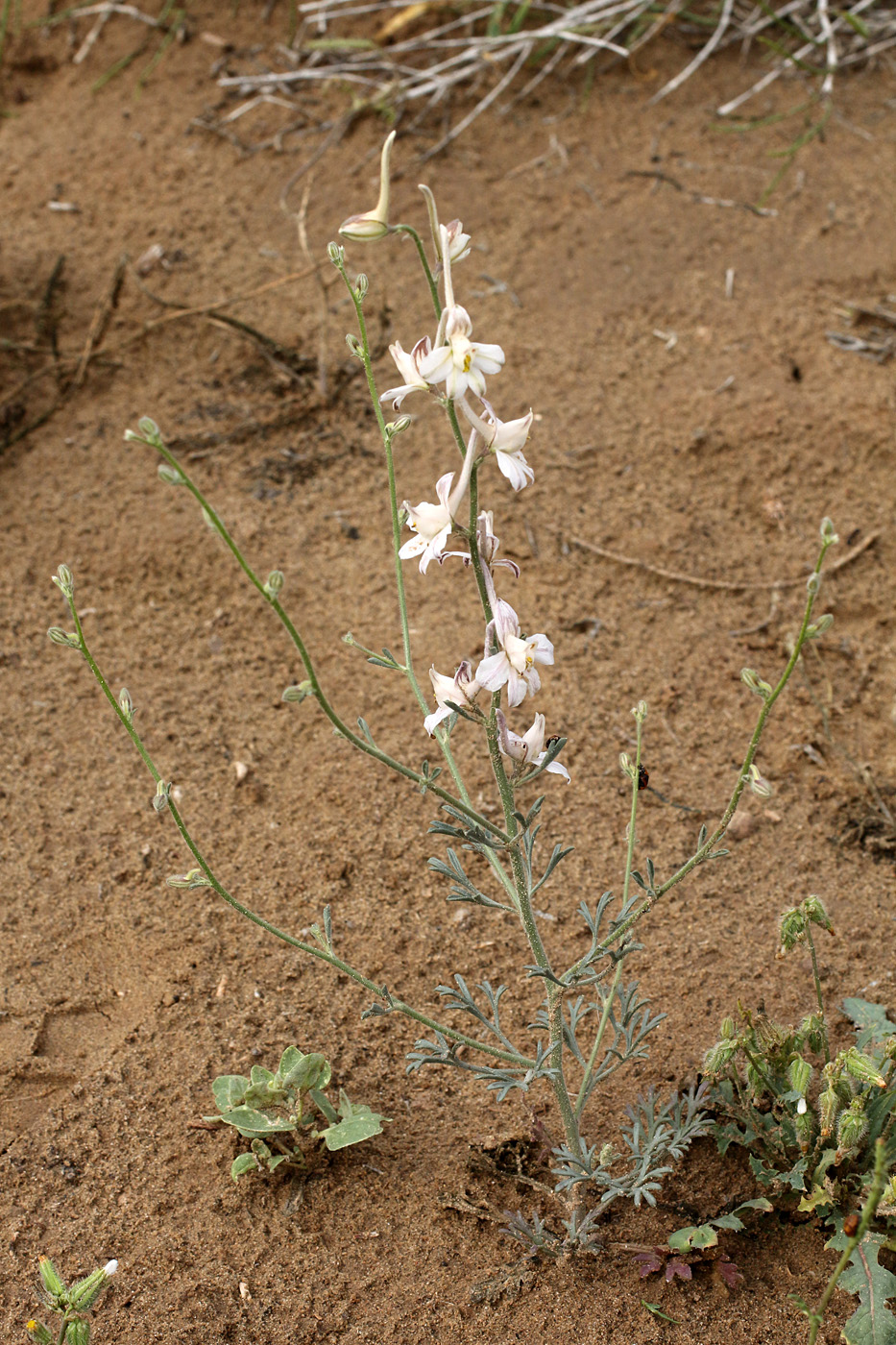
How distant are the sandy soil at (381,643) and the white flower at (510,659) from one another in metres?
1.08

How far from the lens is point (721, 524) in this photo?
3.43m

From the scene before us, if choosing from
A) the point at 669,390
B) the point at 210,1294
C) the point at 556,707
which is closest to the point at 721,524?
the point at 669,390

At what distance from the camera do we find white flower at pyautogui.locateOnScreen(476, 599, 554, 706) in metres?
1.53

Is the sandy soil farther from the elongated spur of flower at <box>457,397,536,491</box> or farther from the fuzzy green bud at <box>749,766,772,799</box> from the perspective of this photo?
the elongated spur of flower at <box>457,397,536,491</box>

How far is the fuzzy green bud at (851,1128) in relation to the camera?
72.6 inches

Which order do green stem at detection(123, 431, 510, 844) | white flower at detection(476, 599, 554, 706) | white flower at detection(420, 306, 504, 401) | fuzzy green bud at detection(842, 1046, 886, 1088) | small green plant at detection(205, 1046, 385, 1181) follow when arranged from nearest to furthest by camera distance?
green stem at detection(123, 431, 510, 844) < white flower at detection(420, 306, 504, 401) < white flower at detection(476, 599, 554, 706) < fuzzy green bud at detection(842, 1046, 886, 1088) < small green plant at detection(205, 1046, 385, 1181)

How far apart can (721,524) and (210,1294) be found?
2.47 metres

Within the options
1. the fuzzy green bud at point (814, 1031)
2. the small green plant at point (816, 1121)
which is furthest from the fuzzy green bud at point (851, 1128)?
the fuzzy green bud at point (814, 1031)

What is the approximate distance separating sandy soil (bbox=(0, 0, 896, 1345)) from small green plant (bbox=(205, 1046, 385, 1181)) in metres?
0.07

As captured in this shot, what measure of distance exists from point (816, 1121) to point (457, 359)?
1500 mm

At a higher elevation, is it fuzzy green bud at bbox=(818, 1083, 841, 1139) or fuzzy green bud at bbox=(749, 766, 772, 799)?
fuzzy green bud at bbox=(749, 766, 772, 799)

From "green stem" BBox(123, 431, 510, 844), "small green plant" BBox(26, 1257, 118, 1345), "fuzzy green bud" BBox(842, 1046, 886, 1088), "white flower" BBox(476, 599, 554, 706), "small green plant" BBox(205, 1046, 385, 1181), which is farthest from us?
"small green plant" BBox(205, 1046, 385, 1181)

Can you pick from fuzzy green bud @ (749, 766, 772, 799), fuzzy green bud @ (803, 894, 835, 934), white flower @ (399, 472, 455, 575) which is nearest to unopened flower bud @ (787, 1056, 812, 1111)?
fuzzy green bud @ (803, 894, 835, 934)

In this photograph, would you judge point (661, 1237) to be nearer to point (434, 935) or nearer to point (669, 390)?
point (434, 935)
